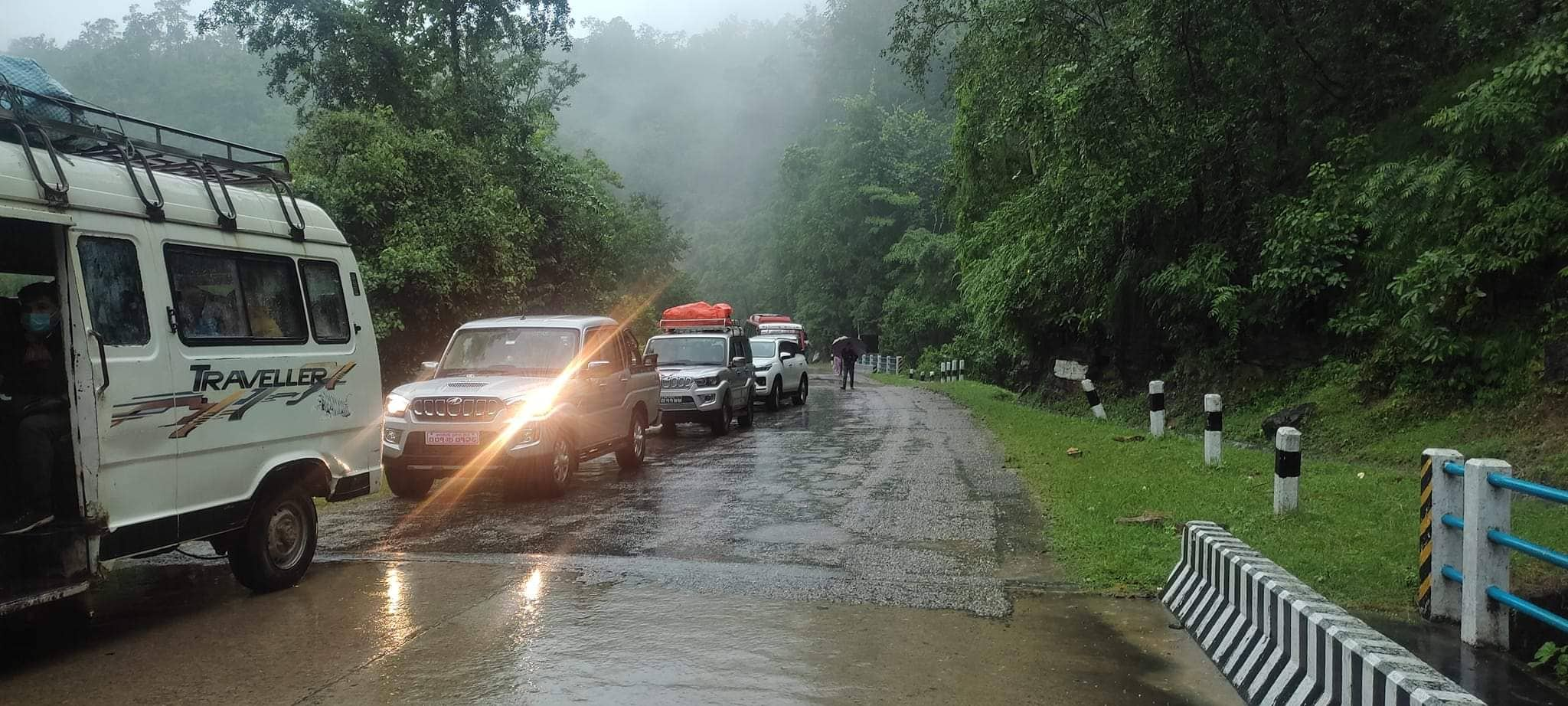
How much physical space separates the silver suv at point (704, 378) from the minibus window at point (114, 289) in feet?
35.1

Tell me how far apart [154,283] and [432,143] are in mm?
16538

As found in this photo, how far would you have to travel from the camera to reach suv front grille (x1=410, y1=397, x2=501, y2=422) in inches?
394

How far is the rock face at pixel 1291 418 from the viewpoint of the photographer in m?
14.2

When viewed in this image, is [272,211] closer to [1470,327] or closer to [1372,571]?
[1372,571]

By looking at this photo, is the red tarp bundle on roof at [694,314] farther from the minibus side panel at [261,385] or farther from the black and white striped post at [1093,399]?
the minibus side panel at [261,385]

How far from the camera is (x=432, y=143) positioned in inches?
848

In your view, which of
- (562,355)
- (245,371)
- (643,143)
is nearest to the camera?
(245,371)

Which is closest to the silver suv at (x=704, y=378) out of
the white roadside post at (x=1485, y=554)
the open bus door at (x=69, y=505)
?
the open bus door at (x=69, y=505)

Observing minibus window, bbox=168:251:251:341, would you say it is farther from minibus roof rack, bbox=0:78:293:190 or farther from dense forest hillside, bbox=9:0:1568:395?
dense forest hillside, bbox=9:0:1568:395

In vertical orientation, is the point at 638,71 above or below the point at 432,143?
above

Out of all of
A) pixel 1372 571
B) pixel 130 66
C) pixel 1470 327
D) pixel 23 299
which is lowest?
pixel 1372 571

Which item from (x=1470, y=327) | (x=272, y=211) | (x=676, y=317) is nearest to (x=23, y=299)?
(x=272, y=211)

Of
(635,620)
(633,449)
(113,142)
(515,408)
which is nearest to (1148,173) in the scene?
(633,449)

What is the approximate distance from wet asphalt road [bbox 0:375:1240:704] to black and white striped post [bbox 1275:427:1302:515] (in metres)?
1.99
